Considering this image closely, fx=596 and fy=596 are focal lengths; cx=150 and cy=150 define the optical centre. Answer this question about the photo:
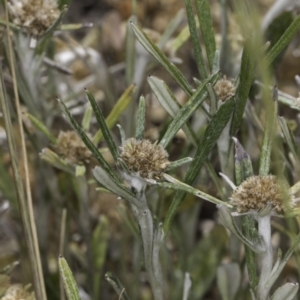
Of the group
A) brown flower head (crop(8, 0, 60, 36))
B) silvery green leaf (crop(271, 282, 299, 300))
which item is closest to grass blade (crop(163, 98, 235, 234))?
silvery green leaf (crop(271, 282, 299, 300))

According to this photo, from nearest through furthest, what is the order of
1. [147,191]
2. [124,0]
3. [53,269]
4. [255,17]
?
1. [255,17]
2. [147,191]
3. [53,269]
4. [124,0]

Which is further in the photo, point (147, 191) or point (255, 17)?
point (147, 191)

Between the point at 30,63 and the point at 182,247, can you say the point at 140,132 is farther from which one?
the point at 182,247

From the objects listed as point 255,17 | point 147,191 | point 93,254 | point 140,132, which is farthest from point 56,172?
point 255,17

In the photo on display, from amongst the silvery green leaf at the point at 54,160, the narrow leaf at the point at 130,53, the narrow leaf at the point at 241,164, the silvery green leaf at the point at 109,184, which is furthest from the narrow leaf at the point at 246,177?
the narrow leaf at the point at 130,53

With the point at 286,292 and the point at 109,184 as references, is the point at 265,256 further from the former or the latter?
the point at 109,184

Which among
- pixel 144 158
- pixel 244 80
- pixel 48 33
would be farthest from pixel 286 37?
pixel 48 33

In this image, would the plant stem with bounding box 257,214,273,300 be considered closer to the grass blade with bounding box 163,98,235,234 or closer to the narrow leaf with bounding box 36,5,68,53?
the grass blade with bounding box 163,98,235,234

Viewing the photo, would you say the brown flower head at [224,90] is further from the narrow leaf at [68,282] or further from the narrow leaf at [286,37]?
the narrow leaf at [68,282]
